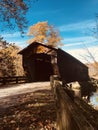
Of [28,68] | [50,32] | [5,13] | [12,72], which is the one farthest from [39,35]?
[5,13]

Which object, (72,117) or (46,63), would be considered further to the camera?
(46,63)

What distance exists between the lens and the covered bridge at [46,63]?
2997 cm

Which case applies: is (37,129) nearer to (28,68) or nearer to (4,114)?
(4,114)

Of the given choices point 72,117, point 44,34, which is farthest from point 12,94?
point 44,34

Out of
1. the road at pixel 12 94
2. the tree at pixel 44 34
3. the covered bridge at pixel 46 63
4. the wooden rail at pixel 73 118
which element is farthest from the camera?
the tree at pixel 44 34

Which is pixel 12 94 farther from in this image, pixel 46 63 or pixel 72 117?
pixel 46 63

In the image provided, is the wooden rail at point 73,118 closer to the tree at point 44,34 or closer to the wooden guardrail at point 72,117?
the wooden guardrail at point 72,117

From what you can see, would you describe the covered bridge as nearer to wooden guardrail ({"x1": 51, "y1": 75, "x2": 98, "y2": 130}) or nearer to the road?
the road

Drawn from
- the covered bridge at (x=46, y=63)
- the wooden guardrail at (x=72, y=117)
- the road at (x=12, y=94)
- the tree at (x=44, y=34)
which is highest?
the tree at (x=44, y=34)

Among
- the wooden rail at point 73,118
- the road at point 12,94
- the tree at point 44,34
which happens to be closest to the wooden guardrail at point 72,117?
the wooden rail at point 73,118

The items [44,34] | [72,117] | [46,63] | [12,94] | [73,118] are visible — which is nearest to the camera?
[73,118]

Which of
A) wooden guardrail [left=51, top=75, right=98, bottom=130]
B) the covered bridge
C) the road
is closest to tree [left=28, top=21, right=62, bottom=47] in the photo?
the covered bridge

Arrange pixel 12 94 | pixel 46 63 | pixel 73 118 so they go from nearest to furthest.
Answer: pixel 73 118 < pixel 12 94 < pixel 46 63

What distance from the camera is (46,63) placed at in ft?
115
